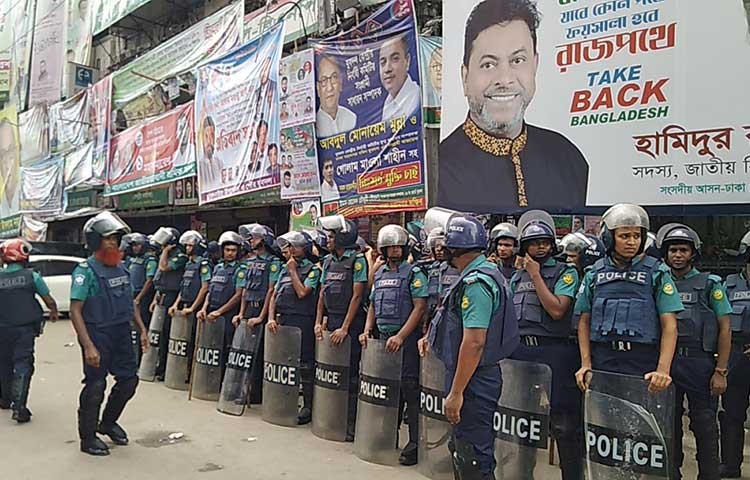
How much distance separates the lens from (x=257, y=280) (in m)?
6.50

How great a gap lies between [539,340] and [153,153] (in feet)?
33.3

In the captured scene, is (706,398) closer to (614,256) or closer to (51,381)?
(614,256)

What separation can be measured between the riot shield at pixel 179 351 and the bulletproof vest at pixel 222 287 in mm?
382

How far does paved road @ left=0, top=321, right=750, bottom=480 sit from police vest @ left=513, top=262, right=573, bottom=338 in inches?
36.3

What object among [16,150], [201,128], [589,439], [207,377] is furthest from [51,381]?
[16,150]

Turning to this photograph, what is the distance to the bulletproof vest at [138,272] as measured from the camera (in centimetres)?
846

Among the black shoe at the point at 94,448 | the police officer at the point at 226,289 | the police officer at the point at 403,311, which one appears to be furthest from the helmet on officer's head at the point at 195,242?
the police officer at the point at 403,311

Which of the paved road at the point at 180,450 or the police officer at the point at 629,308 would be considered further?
the paved road at the point at 180,450

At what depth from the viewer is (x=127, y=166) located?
13.8 metres

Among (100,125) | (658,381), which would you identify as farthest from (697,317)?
(100,125)

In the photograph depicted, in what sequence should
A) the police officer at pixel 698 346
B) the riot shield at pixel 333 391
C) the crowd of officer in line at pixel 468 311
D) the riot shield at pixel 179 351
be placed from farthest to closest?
the riot shield at pixel 179 351 < the riot shield at pixel 333 391 < the police officer at pixel 698 346 < the crowd of officer in line at pixel 468 311

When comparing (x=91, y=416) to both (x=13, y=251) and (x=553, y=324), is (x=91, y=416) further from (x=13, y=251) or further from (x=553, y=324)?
(x=553, y=324)

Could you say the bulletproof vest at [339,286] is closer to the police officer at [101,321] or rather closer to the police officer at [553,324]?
the police officer at [101,321]

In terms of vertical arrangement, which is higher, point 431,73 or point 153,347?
point 431,73
